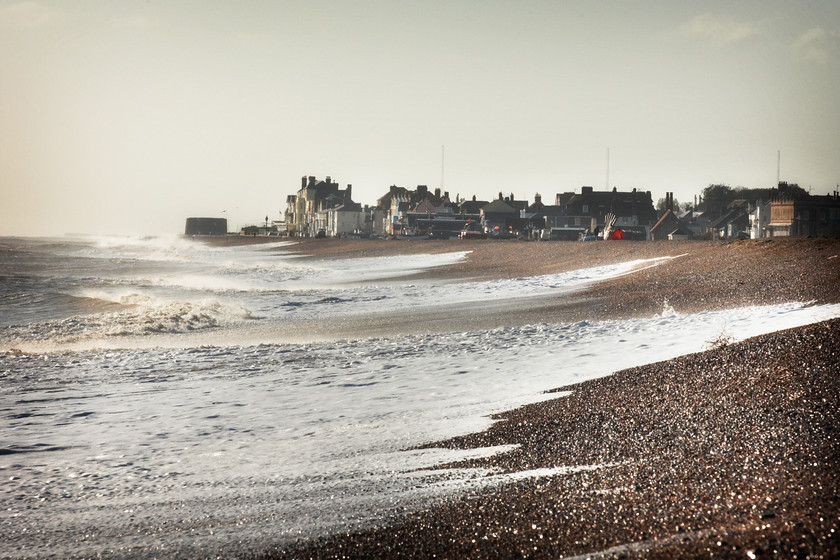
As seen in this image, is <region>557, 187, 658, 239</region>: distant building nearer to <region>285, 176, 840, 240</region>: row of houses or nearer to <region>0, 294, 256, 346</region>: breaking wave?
<region>285, 176, 840, 240</region>: row of houses

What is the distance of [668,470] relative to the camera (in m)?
5.62

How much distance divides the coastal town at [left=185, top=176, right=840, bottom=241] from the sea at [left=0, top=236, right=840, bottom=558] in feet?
181

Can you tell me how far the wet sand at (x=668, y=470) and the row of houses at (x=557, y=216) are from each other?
63.1m

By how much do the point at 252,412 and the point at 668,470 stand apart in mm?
5104

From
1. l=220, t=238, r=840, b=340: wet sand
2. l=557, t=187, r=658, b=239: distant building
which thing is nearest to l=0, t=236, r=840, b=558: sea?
l=220, t=238, r=840, b=340: wet sand

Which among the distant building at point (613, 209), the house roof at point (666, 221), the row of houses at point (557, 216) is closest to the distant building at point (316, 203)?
the row of houses at point (557, 216)

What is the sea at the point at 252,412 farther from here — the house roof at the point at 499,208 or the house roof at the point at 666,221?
the house roof at the point at 499,208

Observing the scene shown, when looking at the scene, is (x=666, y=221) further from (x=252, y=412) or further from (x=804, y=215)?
(x=252, y=412)

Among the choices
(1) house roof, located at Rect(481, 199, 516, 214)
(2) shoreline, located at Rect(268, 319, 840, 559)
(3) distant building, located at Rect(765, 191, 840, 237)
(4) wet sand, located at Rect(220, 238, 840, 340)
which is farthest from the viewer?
(1) house roof, located at Rect(481, 199, 516, 214)

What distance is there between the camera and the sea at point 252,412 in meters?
5.42

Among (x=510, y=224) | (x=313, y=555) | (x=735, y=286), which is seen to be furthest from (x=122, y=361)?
(x=510, y=224)

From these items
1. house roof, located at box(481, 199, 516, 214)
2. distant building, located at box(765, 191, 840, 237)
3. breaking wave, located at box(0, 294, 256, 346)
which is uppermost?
house roof, located at box(481, 199, 516, 214)

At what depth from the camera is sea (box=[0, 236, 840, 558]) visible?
5.42 m

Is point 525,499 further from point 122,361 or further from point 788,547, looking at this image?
point 122,361
